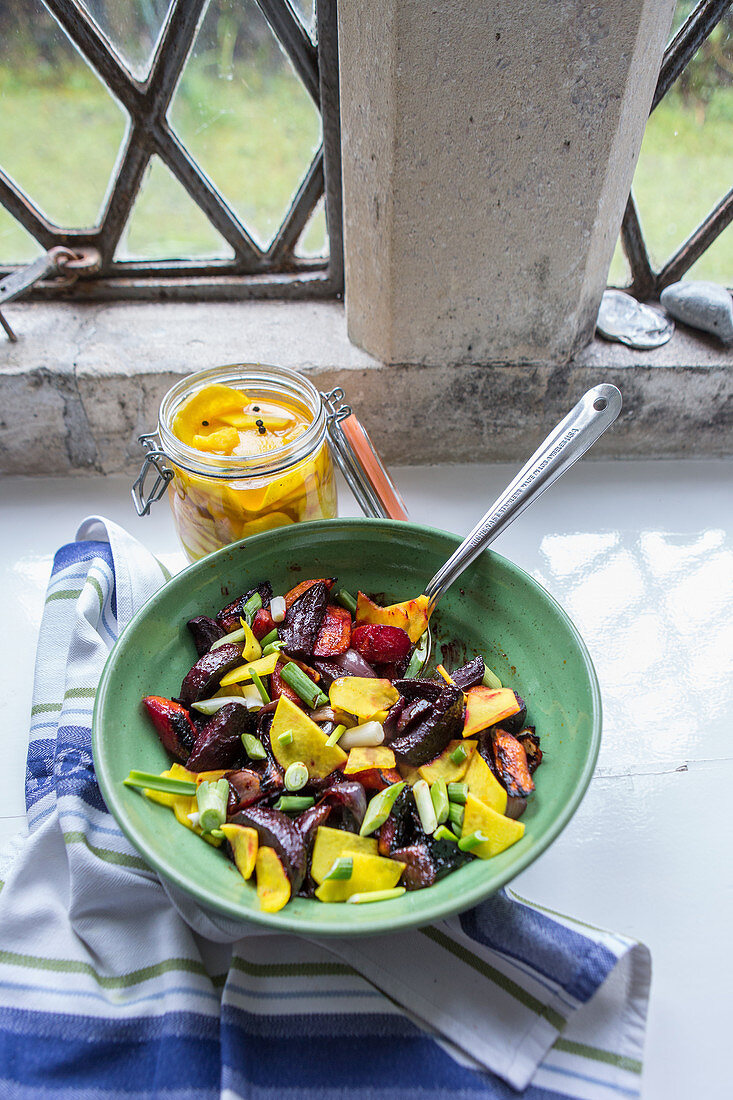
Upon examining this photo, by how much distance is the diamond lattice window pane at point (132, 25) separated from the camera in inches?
37.2

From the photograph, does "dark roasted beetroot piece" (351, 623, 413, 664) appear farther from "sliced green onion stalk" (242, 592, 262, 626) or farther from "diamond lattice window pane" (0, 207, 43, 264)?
"diamond lattice window pane" (0, 207, 43, 264)

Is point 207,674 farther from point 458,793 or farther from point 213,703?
point 458,793

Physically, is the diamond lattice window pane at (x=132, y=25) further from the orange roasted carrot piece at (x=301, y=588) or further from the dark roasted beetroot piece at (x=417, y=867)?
the dark roasted beetroot piece at (x=417, y=867)

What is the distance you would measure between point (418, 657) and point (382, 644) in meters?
0.05

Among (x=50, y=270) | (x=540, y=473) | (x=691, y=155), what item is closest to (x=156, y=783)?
(x=540, y=473)

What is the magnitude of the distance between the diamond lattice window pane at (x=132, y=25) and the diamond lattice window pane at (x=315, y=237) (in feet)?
0.88

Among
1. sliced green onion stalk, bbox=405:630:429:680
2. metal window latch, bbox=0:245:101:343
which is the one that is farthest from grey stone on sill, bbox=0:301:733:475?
sliced green onion stalk, bbox=405:630:429:680

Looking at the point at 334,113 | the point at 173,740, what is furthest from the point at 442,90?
the point at 173,740

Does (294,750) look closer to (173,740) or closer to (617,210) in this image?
(173,740)

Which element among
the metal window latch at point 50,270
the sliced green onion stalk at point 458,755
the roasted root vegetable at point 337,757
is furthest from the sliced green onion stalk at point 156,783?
the metal window latch at point 50,270

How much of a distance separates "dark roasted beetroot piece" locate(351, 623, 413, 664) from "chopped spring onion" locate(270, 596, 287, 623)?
8cm

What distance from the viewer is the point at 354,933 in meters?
0.53

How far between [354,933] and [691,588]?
620 mm

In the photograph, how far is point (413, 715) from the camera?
25.4 inches
